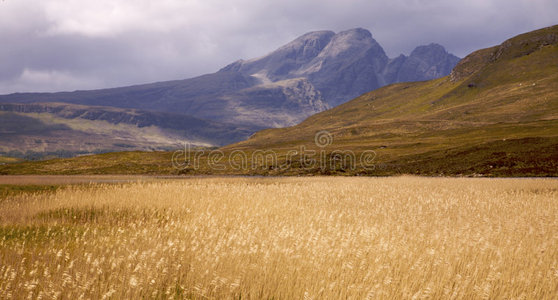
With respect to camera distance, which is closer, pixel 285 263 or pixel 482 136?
pixel 285 263

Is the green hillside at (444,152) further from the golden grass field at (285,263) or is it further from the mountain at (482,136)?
the golden grass field at (285,263)

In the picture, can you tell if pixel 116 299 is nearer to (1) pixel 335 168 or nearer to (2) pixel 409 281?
(2) pixel 409 281

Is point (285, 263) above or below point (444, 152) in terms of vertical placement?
above

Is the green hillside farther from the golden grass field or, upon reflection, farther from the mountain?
the golden grass field

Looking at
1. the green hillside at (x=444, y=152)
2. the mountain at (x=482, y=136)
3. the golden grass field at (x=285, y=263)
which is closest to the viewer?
the golden grass field at (x=285, y=263)

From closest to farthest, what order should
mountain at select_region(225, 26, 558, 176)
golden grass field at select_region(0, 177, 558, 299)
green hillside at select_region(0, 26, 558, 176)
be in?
1. golden grass field at select_region(0, 177, 558, 299)
2. mountain at select_region(225, 26, 558, 176)
3. green hillside at select_region(0, 26, 558, 176)

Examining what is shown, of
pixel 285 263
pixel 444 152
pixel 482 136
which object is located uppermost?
pixel 482 136

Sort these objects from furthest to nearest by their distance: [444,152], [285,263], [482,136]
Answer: [482,136]
[444,152]
[285,263]

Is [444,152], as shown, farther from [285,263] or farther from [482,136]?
[285,263]

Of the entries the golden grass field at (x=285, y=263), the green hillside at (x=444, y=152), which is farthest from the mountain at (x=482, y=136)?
the golden grass field at (x=285, y=263)

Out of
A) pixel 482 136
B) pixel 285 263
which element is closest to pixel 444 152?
pixel 482 136

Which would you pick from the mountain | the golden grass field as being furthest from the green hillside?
the golden grass field

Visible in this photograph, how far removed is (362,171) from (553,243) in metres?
50.9

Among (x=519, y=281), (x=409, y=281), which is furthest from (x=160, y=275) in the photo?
(x=519, y=281)
